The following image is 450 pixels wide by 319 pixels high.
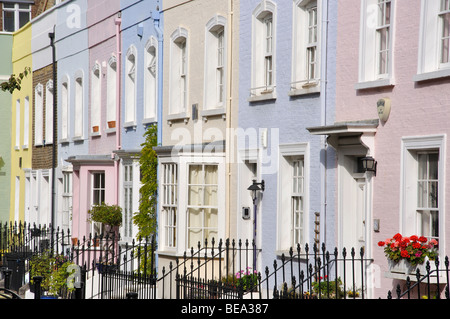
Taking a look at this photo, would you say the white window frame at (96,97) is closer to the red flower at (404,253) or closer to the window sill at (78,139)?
the window sill at (78,139)

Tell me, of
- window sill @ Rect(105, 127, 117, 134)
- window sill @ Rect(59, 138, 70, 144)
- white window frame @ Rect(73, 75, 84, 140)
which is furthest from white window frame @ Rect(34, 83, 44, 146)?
window sill @ Rect(105, 127, 117, 134)

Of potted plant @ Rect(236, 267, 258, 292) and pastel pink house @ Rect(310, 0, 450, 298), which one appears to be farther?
potted plant @ Rect(236, 267, 258, 292)

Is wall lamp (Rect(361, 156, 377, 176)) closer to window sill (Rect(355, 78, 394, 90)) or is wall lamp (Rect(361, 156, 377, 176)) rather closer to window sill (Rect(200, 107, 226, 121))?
window sill (Rect(355, 78, 394, 90))

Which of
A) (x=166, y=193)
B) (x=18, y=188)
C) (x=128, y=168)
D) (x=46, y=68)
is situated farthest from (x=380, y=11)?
(x=18, y=188)

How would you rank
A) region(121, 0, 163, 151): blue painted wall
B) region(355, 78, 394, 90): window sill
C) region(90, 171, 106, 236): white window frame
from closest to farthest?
1. region(355, 78, 394, 90): window sill
2. region(121, 0, 163, 151): blue painted wall
3. region(90, 171, 106, 236): white window frame

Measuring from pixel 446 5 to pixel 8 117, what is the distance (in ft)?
79.5

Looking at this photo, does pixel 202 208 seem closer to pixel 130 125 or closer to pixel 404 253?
pixel 130 125

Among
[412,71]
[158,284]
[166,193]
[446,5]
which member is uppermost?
[446,5]

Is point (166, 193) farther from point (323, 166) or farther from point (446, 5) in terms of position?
point (446, 5)

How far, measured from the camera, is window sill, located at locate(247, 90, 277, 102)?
54.9 ft

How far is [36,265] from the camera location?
21922 mm

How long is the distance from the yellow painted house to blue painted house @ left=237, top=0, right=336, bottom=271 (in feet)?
52.0

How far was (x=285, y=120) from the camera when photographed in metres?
16.4

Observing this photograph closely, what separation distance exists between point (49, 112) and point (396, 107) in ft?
61.3
